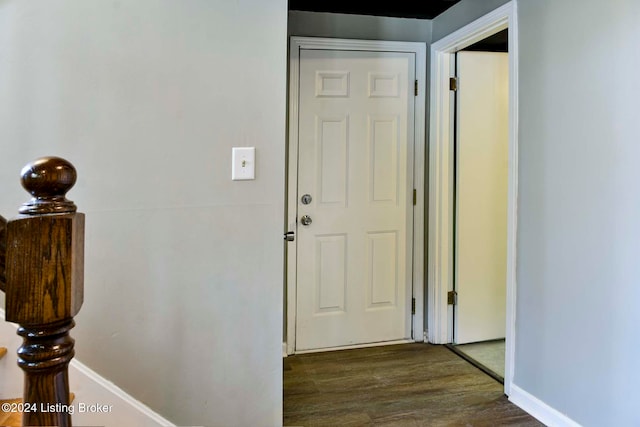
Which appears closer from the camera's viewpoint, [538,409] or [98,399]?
[98,399]

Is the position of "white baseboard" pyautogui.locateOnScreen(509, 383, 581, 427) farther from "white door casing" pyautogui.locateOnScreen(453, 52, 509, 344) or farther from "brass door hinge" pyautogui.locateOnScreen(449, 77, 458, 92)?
"brass door hinge" pyautogui.locateOnScreen(449, 77, 458, 92)

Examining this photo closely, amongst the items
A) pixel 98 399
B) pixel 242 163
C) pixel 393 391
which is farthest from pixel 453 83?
pixel 98 399

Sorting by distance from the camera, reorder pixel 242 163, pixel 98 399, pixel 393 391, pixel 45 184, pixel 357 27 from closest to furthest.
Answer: pixel 45 184
pixel 98 399
pixel 242 163
pixel 393 391
pixel 357 27

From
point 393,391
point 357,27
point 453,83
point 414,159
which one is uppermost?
point 357,27

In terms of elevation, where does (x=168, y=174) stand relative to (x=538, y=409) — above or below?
above

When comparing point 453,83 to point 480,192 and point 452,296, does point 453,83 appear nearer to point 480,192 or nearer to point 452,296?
point 480,192

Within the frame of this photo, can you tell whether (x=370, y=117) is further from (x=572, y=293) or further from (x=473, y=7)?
(x=572, y=293)

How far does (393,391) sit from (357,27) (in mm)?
2271

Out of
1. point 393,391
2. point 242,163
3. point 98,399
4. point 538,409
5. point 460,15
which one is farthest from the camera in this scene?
point 460,15

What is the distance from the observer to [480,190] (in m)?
2.84

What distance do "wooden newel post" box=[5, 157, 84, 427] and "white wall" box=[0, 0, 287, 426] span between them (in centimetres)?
91

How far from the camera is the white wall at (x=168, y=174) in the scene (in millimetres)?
1441

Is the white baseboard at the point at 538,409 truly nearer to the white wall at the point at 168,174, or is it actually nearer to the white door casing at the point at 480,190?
the white door casing at the point at 480,190

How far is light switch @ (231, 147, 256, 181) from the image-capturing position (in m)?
1.58
